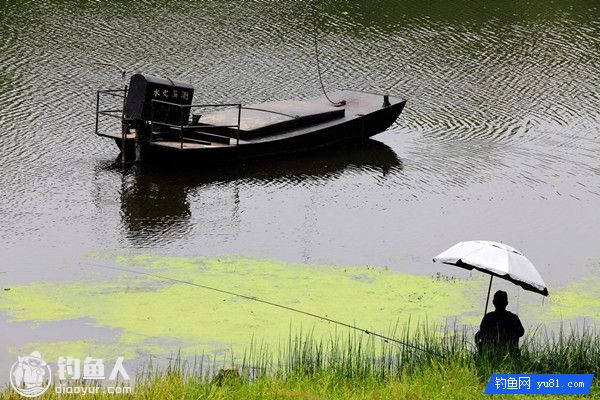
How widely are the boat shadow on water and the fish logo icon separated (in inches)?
193

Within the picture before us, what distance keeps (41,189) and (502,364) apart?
413 inches

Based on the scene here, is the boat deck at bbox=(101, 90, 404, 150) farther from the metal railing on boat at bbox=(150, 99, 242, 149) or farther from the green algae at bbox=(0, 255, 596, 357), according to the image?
the green algae at bbox=(0, 255, 596, 357)

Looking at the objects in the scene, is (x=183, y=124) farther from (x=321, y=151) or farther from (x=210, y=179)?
(x=321, y=151)

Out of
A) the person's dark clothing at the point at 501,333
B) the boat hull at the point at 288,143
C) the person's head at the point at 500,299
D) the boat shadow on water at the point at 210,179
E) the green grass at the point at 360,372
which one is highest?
the boat hull at the point at 288,143

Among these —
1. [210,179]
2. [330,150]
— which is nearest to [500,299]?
[210,179]

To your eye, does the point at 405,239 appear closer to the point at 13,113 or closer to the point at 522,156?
the point at 522,156

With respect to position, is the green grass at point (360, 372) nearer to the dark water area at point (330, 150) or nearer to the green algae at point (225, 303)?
the green algae at point (225, 303)

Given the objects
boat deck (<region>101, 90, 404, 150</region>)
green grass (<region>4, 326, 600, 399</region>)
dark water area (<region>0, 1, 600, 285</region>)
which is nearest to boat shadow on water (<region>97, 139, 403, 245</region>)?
dark water area (<region>0, 1, 600, 285</region>)

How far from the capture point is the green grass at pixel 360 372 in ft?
40.2

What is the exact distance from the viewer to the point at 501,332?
13.1 m

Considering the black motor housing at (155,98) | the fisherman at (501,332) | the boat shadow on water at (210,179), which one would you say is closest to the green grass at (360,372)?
the fisherman at (501,332)

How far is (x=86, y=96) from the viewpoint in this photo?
87.9ft

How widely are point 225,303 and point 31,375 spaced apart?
339 centimetres

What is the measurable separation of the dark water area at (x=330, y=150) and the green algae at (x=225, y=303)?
24.8 inches
